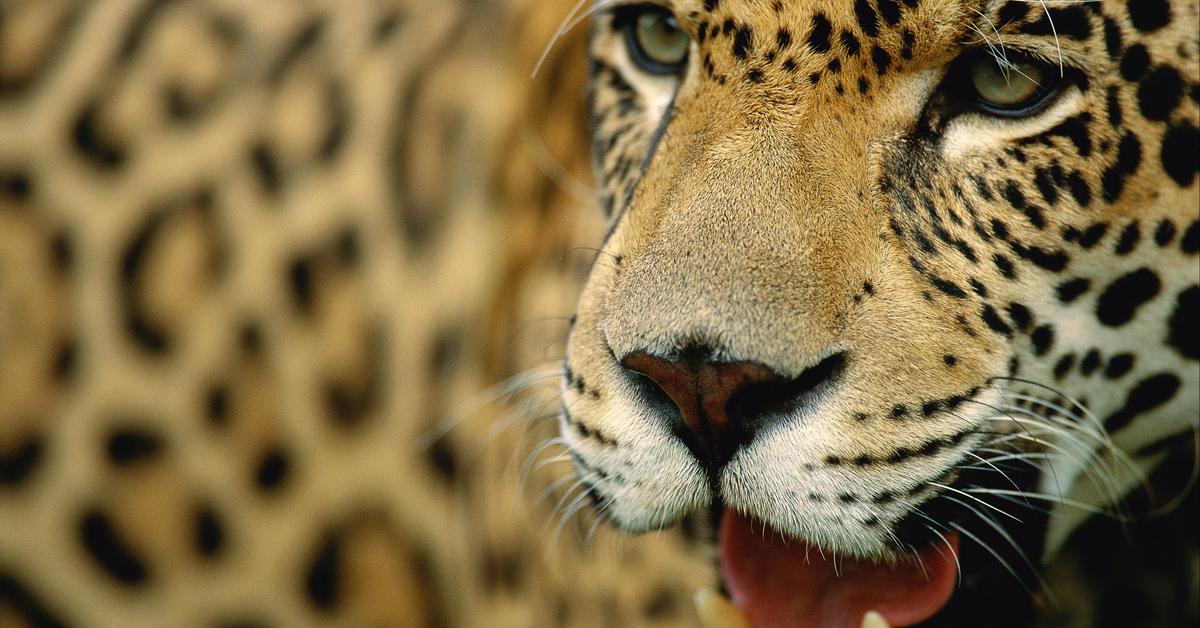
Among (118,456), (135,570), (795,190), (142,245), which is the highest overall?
(795,190)

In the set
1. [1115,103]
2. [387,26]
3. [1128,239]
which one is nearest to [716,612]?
[1128,239]

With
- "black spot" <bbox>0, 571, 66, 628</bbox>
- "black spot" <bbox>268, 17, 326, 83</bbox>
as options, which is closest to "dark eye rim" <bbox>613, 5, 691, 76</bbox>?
"black spot" <bbox>268, 17, 326, 83</bbox>

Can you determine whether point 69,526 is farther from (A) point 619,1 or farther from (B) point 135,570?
(A) point 619,1

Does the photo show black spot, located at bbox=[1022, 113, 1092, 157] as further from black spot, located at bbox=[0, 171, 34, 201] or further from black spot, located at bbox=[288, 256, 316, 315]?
black spot, located at bbox=[0, 171, 34, 201]

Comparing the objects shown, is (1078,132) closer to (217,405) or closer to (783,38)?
(783,38)

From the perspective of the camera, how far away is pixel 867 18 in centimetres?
171

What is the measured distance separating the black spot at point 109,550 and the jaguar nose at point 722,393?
1746 millimetres

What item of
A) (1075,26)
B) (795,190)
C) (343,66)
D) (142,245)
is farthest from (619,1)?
(142,245)

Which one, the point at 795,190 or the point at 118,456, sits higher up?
the point at 795,190

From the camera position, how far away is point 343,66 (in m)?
2.88

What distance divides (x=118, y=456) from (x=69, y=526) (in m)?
0.19

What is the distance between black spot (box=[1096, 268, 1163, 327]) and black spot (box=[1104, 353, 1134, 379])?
0.05 m

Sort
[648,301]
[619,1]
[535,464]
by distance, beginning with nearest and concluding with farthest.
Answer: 1. [648,301]
2. [619,1]
3. [535,464]

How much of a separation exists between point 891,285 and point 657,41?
64 centimetres
